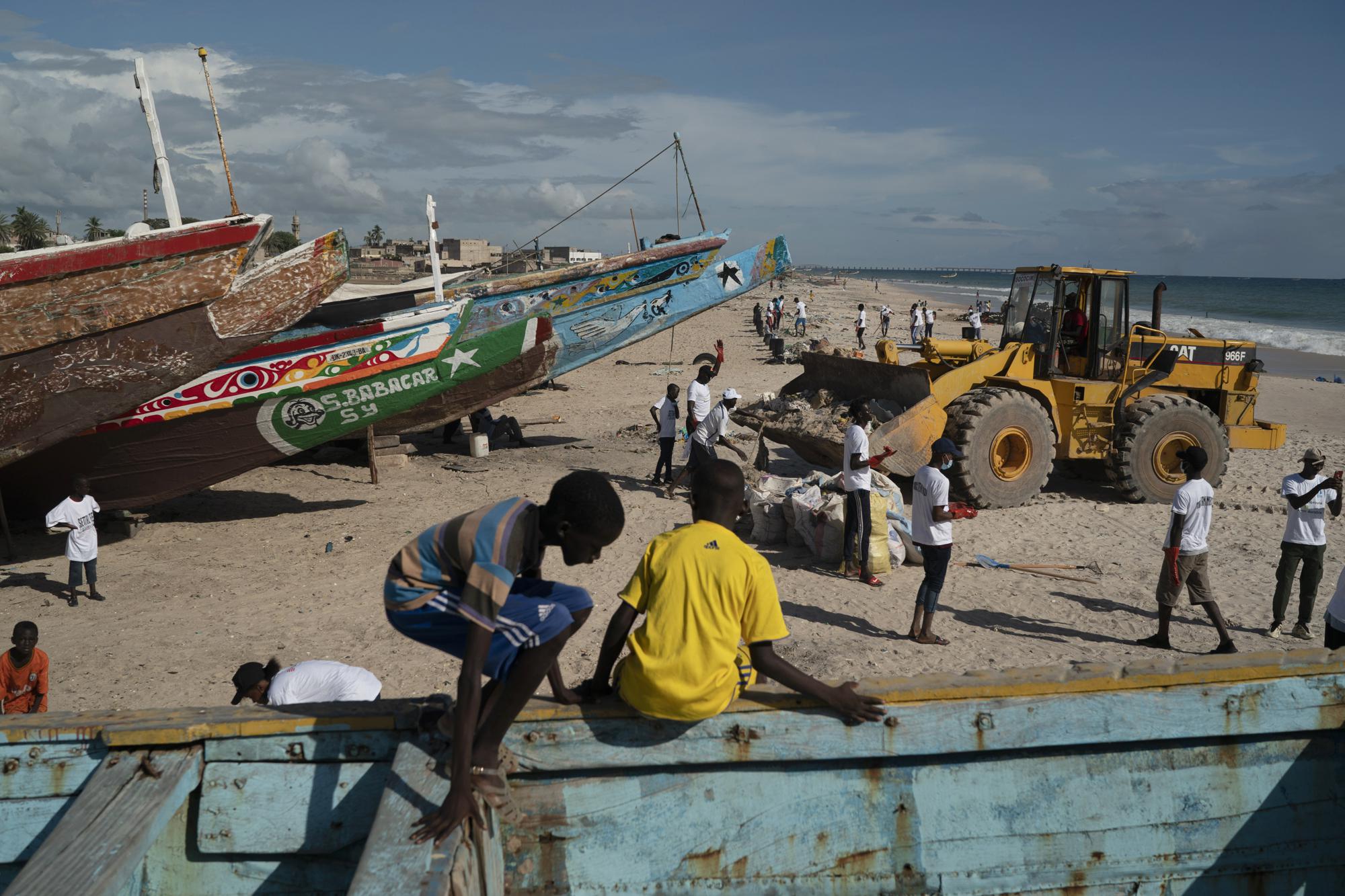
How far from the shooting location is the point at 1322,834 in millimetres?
3033

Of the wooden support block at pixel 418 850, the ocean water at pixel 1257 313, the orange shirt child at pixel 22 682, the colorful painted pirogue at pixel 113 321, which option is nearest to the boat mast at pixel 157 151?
the colorful painted pirogue at pixel 113 321

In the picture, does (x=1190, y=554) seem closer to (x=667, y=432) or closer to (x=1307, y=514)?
(x=1307, y=514)

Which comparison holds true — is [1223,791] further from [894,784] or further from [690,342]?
[690,342]

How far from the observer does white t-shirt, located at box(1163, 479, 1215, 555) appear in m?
5.89

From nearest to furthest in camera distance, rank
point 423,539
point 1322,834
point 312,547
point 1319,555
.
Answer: point 423,539, point 1322,834, point 1319,555, point 312,547

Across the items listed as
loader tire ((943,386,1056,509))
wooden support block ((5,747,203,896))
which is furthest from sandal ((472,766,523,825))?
loader tire ((943,386,1056,509))

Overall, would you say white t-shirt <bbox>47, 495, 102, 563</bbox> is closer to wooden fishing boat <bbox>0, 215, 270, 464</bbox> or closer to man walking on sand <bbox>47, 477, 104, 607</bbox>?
man walking on sand <bbox>47, 477, 104, 607</bbox>

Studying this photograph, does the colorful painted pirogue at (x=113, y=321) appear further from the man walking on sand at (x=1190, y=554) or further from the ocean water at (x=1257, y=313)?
the ocean water at (x=1257, y=313)

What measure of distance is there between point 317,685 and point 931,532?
4044 mm

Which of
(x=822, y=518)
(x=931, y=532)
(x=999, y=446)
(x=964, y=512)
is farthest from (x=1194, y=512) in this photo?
(x=999, y=446)

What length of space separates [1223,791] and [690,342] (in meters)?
27.6

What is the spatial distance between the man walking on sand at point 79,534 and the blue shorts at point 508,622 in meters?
6.11

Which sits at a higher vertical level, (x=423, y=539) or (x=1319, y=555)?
(x=423, y=539)

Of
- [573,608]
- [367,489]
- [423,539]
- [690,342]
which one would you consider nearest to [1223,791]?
[573,608]
